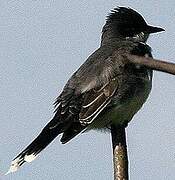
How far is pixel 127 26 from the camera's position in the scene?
8.30 meters

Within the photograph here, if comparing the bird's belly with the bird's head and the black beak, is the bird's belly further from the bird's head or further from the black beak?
the black beak

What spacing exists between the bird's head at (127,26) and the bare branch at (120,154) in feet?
13.4

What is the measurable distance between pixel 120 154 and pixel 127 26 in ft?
17.2

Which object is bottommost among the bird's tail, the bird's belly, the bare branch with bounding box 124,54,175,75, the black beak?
the bare branch with bounding box 124,54,175,75

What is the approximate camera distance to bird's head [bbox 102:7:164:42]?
8.20 meters

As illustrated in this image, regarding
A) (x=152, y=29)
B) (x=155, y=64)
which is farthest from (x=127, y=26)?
(x=155, y=64)

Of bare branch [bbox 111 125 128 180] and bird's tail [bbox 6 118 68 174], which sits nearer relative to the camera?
bare branch [bbox 111 125 128 180]

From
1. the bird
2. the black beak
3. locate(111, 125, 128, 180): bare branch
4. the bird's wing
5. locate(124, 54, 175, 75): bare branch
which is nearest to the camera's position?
locate(124, 54, 175, 75): bare branch

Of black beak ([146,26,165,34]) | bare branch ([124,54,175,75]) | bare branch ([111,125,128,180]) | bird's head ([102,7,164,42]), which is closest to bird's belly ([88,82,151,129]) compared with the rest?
bird's head ([102,7,164,42])

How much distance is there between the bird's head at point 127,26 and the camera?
8.20 meters

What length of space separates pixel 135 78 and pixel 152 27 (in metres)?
2.02

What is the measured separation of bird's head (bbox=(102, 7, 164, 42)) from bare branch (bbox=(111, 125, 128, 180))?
13.4ft

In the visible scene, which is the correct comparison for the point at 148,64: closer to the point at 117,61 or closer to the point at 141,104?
the point at 117,61

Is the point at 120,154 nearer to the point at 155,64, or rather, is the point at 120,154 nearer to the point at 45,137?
the point at 155,64
